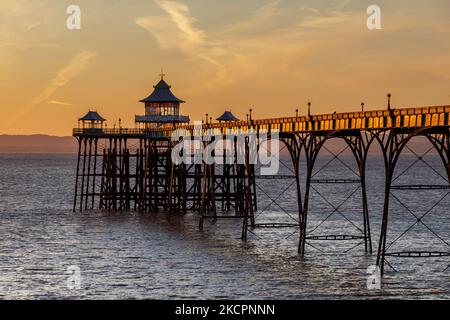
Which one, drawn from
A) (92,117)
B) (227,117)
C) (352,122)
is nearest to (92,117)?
(92,117)

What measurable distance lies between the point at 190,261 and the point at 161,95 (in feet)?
149

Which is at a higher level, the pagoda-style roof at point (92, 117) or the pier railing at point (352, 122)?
the pagoda-style roof at point (92, 117)

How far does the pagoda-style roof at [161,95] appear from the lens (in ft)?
289

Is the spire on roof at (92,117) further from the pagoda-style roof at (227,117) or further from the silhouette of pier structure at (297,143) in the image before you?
the pagoda-style roof at (227,117)

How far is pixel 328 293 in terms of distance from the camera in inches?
1384

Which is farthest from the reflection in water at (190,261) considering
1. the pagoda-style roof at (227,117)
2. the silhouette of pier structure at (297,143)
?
the pagoda-style roof at (227,117)

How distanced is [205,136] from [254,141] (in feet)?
31.7

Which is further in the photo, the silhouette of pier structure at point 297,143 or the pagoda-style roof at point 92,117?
the pagoda-style roof at point 92,117

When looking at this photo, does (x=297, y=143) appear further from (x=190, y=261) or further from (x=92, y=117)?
(x=92, y=117)

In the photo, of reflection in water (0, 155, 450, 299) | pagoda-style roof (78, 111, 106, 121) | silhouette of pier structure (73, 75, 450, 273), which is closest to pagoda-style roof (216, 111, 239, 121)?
silhouette of pier structure (73, 75, 450, 273)

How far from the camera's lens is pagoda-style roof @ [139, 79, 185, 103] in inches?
3467

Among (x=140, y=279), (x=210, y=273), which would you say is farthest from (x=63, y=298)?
(x=210, y=273)

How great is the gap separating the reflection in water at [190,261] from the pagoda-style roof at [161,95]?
18848 millimetres

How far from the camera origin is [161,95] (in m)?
88.2
